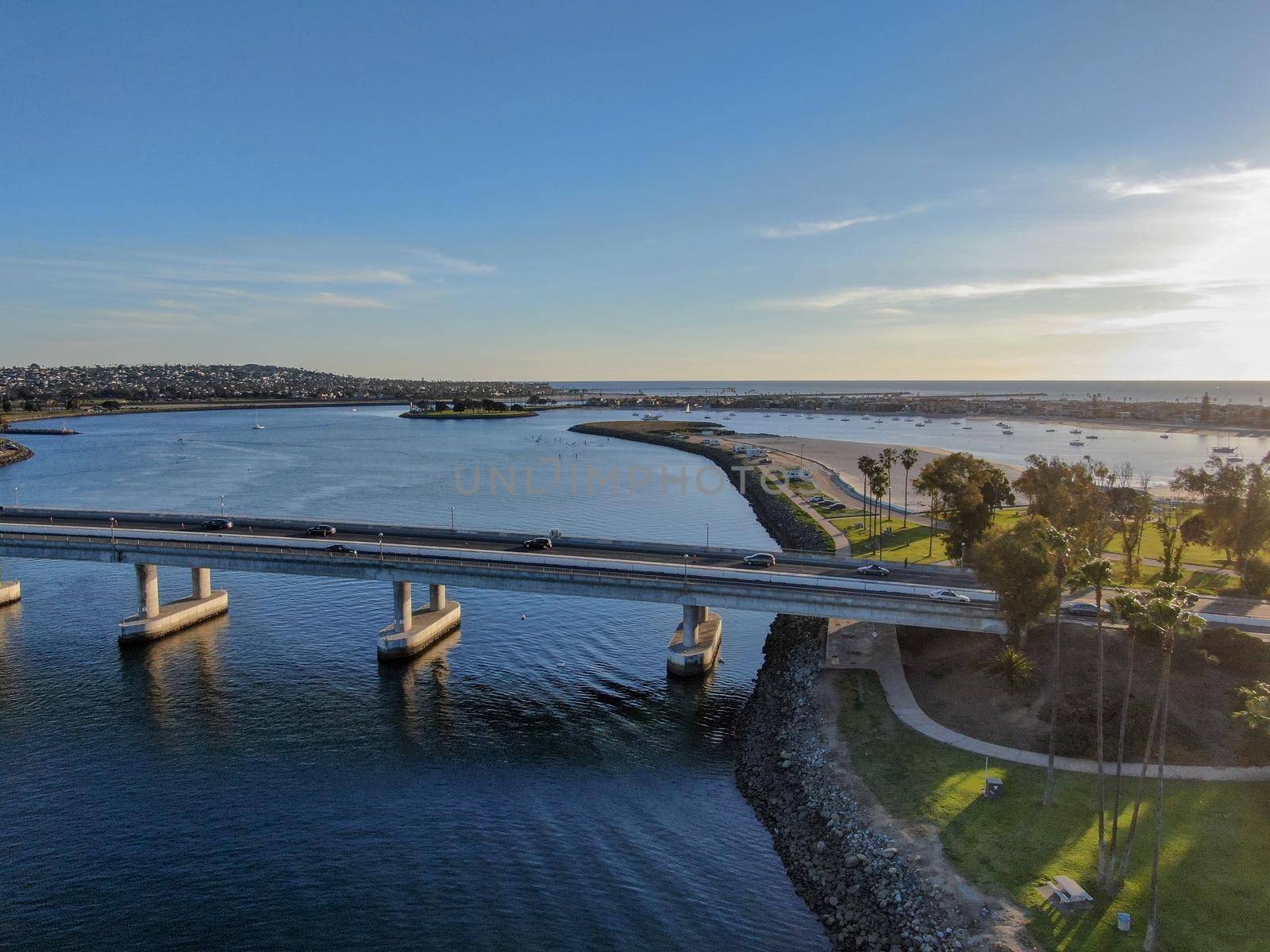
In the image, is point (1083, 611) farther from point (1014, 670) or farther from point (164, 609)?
point (164, 609)

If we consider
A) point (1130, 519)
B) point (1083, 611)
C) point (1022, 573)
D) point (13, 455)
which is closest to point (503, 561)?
point (1022, 573)

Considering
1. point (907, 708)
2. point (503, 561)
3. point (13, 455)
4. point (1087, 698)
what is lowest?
point (907, 708)

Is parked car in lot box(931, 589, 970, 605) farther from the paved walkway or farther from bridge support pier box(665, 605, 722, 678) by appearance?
bridge support pier box(665, 605, 722, 678)

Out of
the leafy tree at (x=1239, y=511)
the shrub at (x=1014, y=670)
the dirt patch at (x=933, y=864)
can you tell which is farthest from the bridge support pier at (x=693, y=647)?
the leafy tree at (x=1239, y=511)

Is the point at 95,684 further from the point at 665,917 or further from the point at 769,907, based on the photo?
the point at 769,907

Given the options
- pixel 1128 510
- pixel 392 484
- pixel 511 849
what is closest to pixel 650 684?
pixel 511 849

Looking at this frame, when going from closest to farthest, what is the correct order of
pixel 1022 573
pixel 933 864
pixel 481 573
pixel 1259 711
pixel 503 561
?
pixel 933 864 → pixel 1259 711 → pixel 1022 573 → pixel 481 573 → pixel 503 561
